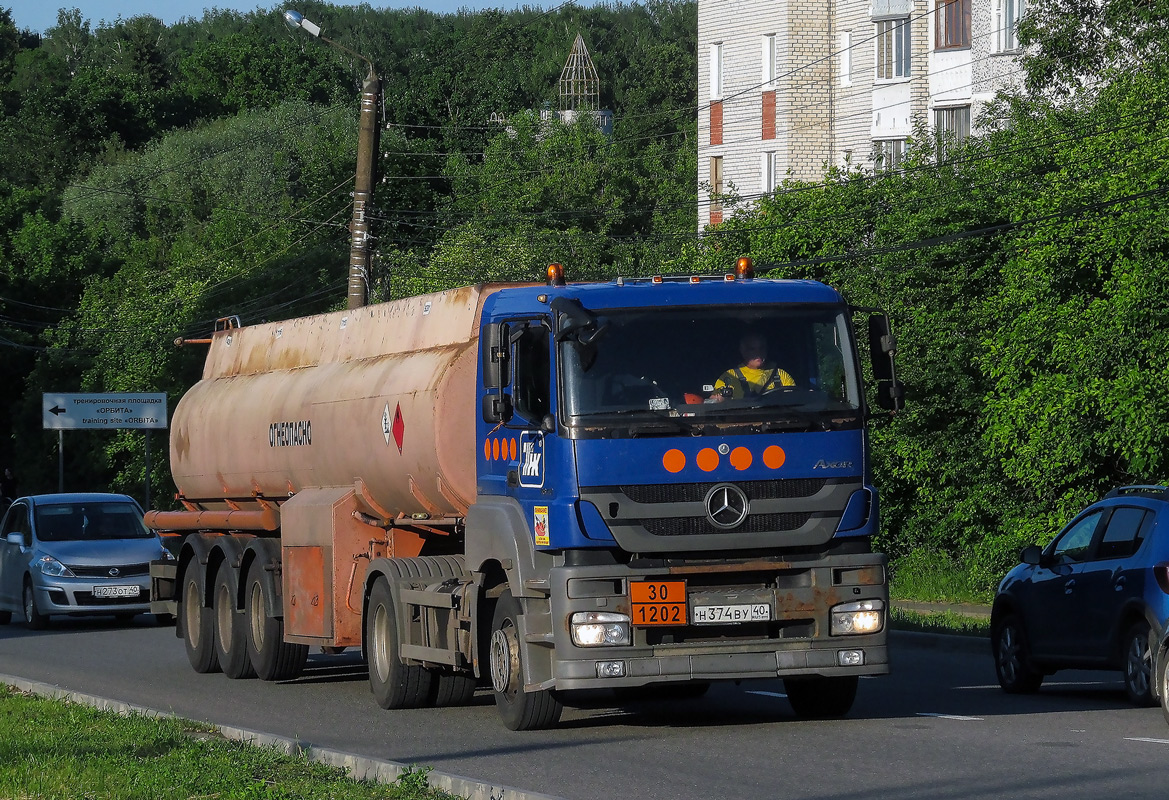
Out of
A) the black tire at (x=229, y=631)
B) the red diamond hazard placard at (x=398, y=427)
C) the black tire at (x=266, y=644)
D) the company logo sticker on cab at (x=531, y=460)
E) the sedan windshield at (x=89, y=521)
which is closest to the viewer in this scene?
the company logo sticker on cab at (x=531, y=460)

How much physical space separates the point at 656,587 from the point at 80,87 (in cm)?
9062

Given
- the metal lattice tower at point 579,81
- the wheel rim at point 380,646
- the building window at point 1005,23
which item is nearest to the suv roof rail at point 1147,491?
the wheel rim at point 380,646

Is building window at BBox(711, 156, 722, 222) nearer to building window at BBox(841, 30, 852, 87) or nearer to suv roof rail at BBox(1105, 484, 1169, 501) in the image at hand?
building window at BBox(841, 30, 852, 87)

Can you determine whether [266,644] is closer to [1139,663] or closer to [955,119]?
[1139,663]

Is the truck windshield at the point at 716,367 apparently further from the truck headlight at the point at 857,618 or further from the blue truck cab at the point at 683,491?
Answer: the truck headlight at the point at 857,618

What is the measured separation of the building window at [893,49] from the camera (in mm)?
54906

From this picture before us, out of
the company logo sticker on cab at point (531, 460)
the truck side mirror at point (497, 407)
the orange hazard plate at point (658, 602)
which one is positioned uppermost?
the truck side mirror at point (497, 407)

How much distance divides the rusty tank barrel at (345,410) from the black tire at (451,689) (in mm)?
1240

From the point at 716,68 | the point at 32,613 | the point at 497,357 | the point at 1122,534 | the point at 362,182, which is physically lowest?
the point at 32,613

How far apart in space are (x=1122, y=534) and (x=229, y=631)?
818 cm

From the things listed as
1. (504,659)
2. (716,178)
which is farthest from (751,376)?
(716,178)

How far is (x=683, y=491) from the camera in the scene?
11.3 metres

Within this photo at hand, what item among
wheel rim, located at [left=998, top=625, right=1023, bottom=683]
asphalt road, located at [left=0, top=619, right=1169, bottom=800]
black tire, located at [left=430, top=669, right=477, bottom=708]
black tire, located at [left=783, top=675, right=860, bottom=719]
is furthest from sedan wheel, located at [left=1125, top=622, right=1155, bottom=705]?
black tire, located at [left=430, top=669, right=477, bottom=708]

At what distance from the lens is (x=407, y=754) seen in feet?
36.3
